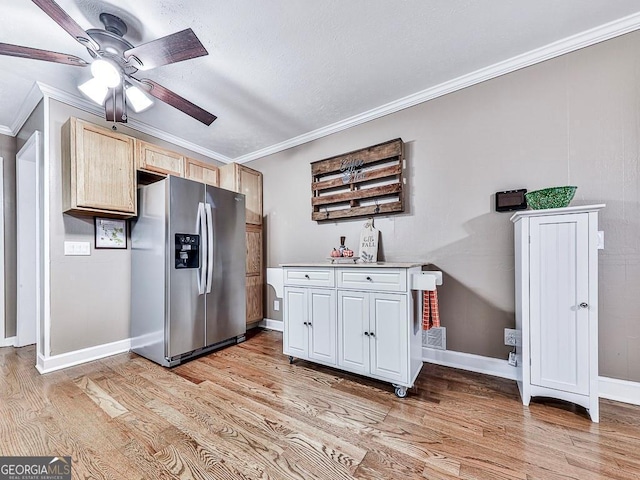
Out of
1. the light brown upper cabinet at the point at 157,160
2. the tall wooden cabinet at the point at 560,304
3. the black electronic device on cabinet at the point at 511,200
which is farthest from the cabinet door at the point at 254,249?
the tall wooden cabinet at the point at 560,304

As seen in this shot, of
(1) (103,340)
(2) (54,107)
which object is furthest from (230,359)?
(2) (54,107)

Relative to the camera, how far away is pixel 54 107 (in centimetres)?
244

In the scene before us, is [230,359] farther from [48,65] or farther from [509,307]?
[48,65]

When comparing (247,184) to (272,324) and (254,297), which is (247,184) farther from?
(272,324)

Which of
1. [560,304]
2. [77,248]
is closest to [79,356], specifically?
[77,248]

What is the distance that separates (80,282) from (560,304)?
3.93 m

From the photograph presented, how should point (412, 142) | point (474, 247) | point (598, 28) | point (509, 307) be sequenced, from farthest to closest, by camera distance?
point (412, 142)
point (474, 247)
point (509, 307)
point (598, 28)

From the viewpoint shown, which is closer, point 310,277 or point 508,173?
point 508,173

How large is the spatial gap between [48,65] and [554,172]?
13.1ft

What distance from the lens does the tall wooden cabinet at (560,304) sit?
5.22 feet

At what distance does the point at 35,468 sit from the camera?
1.29 m

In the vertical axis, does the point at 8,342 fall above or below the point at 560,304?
below

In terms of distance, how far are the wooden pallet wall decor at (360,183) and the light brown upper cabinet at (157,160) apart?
159 centimetres

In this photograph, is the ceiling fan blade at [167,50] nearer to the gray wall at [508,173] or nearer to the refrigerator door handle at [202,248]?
the refrigerator door handle at [202,248]
